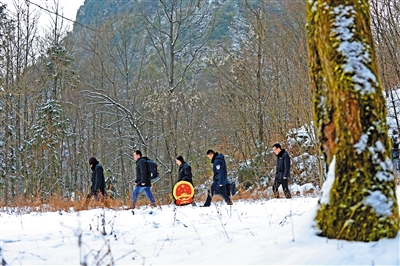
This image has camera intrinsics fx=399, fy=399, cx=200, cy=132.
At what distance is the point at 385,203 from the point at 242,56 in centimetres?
1865

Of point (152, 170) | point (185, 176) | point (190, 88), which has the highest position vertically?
point (190, 88)

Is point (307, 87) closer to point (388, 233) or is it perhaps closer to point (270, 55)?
point (270, 55)

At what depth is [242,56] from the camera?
71.3 feet

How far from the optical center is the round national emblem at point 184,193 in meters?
11.0

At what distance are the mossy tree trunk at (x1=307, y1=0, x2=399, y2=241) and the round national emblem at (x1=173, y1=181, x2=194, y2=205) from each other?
284 inches

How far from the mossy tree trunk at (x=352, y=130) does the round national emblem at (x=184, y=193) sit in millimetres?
7215

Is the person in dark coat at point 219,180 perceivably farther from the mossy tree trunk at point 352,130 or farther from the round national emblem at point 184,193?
the mossy tree trunk at point 352,130

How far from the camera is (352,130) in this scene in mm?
3801

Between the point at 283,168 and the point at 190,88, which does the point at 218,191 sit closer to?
the point at 283,168

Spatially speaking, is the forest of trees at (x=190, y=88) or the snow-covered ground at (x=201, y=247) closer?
the snow-covered ground at (x=201, y=247)

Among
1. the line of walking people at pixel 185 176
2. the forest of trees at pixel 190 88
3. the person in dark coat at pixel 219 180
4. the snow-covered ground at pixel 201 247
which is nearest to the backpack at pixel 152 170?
the line of walking people at pixel 185 176

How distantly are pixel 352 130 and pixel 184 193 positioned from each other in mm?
7707

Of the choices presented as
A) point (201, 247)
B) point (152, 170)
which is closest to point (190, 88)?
point (152, 170)

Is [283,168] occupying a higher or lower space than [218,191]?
higher
